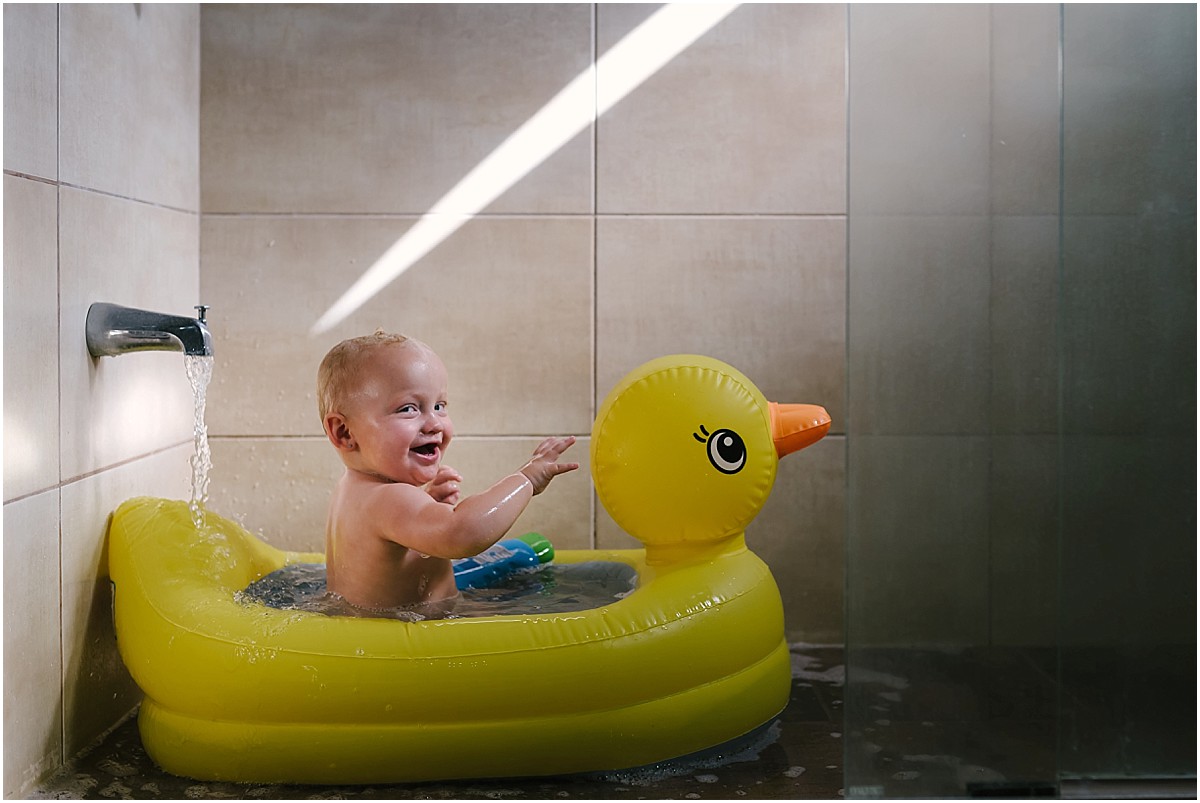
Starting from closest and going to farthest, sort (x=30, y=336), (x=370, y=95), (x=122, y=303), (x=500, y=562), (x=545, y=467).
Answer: (x=30, y=336), (x=545, y=467), (x=122, y=303), (x=500, y=562), (x=370, y=95)

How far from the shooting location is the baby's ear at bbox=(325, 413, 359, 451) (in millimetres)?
2307

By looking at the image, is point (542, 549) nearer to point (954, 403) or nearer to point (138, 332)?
point (138, 332)

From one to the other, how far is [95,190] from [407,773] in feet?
4.41

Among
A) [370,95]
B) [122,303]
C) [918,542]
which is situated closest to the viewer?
[918,542]

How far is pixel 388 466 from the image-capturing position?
2289 mm

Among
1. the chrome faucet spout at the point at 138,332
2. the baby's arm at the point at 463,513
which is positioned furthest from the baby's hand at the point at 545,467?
the chrome faucet spout at the point at 138,332

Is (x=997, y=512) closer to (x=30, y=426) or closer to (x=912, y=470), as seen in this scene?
(x=912, y=470)

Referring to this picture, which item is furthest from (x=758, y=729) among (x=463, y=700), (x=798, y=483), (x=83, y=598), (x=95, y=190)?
(x=95, y=190)

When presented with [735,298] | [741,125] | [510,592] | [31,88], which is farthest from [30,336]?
[741,125]

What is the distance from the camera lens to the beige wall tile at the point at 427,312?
304 centimetres

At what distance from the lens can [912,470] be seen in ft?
5.64

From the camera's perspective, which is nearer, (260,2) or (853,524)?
(853,524)

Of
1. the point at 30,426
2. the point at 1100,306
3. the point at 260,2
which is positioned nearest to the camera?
the point at 1100,306

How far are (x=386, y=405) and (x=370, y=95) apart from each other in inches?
45.5
